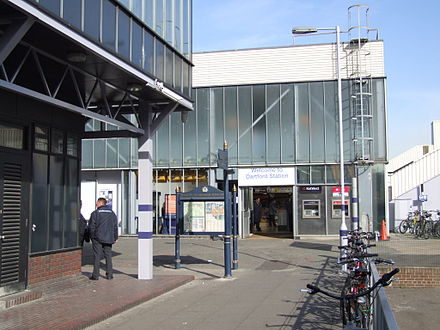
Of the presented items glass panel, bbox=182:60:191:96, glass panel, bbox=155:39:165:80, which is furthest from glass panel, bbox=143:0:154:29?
glass panel, bbox=182:60:191:96

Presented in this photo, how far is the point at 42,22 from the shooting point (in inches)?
278

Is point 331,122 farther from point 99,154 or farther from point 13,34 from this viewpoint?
point 13,34

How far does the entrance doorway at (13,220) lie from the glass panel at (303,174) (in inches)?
653

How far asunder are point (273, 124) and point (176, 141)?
4.85 m

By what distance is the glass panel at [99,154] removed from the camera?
27297 millimetres

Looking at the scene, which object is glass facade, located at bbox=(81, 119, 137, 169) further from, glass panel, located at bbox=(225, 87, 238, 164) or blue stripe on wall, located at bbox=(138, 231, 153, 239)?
blue stripe on wall, located at bbox=(138, 231, 153, 239)

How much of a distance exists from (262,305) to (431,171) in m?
22.3

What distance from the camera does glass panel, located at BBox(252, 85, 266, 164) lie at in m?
25.7

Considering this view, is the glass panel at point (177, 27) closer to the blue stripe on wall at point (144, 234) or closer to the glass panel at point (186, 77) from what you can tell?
the glass panel at point (186, 77)

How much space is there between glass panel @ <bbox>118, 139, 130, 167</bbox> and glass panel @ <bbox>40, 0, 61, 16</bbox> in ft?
64.2

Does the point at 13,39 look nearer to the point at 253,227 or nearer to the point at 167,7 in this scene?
the point at 167,7

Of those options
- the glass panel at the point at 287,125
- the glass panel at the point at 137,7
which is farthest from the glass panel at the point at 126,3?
the glass panel at the point at 287,125

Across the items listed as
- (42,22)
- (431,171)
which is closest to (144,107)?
(42,22)

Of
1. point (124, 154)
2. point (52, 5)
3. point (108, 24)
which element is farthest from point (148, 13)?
point (124, 154)
